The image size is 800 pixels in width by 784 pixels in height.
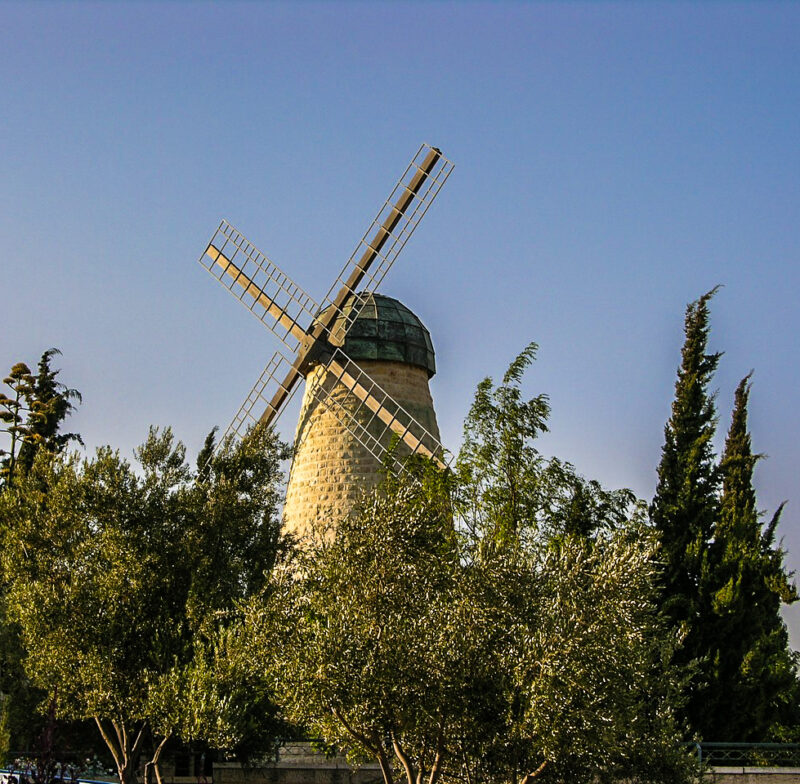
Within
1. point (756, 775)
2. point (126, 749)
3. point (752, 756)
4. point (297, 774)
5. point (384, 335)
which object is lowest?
point (297, 774)

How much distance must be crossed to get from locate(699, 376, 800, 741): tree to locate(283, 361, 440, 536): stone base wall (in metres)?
7.96

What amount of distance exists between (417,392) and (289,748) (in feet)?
31.3

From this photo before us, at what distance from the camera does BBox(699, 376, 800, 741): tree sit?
2155 centimetres

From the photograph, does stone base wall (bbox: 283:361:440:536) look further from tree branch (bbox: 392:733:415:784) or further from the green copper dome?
tree branch (bbox: 392:733:415:784)

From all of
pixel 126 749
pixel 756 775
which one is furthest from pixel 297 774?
pixel 756 775

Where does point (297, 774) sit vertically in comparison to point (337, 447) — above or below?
below

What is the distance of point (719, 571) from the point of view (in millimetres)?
22250

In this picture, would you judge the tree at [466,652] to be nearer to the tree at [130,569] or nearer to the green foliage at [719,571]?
the tree at [130,569]

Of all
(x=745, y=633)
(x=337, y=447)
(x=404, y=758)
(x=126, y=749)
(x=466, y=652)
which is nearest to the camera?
(x=466, y=652)

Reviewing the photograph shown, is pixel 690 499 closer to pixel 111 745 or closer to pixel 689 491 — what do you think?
pixel 689 491

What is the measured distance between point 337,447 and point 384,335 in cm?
318

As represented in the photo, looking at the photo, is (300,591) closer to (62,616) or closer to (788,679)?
(62,616)

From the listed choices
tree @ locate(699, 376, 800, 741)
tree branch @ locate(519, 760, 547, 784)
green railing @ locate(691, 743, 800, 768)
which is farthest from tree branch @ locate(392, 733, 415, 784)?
tree @ locate(699, 376, 800, 741)

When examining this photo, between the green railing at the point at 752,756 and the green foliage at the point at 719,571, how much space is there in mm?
667
